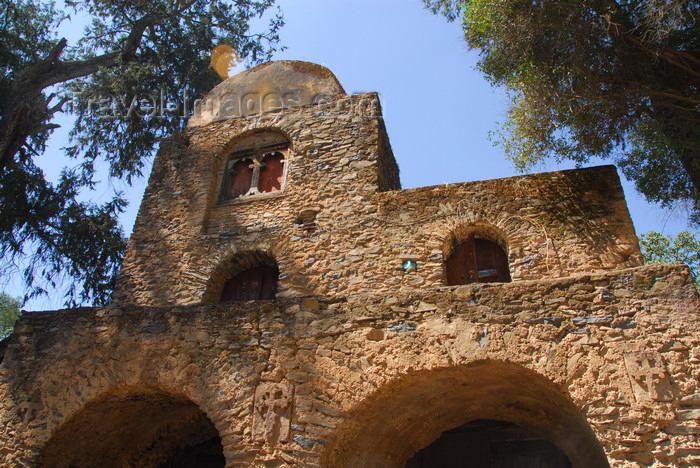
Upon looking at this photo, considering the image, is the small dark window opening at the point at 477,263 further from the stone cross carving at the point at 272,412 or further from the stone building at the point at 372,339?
the stone cross carving at the point at 272,412

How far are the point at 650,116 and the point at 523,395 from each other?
4801 millimetres

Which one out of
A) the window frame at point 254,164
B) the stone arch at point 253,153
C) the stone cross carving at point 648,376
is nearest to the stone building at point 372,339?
the stone cross carving at point 648,376

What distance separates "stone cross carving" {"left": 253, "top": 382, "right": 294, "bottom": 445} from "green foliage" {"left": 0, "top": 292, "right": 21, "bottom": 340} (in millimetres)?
17481

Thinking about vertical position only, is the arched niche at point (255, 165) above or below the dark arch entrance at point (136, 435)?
above

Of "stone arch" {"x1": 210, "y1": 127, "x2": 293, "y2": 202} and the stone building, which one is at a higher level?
"stone arch" {"x1": 210, "y1": 127, "x2": 293, "y2": 202}

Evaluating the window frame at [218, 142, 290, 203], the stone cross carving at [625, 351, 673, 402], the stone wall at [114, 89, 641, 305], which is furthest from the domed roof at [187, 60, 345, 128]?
the stone cross carving at [625, 351, 673, 402]

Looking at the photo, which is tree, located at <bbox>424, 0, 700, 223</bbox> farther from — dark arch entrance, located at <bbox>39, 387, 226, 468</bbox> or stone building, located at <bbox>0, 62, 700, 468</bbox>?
dark arch entrance, located at <bbox>39, 387, 226, 468</bbox>

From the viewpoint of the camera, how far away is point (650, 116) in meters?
7.73

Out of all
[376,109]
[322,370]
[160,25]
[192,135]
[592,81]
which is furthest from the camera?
[160,25]

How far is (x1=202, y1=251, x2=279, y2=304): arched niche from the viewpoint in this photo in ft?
26.0

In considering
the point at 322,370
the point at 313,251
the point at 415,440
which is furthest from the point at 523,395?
the point at 313,251

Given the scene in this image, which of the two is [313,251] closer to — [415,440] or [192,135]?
[415,440]

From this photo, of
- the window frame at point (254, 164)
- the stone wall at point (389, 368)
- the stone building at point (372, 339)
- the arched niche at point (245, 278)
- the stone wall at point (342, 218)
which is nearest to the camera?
the stone wall at point (389, 368)

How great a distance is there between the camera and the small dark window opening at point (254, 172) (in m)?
8.95
